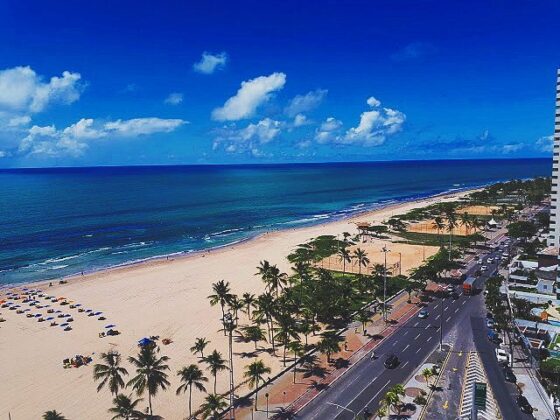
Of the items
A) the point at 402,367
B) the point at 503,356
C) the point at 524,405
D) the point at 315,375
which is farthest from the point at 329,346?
the point at 524,405

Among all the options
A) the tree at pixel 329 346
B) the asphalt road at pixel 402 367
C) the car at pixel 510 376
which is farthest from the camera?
the tree at pixel 329 346

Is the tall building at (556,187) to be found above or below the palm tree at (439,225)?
above

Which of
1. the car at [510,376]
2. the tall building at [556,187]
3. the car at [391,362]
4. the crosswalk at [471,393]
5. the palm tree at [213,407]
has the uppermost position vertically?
the tall building at [556,187]

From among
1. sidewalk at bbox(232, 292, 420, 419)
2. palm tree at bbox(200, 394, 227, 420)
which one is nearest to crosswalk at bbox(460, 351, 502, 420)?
sidewalk at bbox(232, 292, 420, 419)

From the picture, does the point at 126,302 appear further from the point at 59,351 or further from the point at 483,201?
the point at 483,201

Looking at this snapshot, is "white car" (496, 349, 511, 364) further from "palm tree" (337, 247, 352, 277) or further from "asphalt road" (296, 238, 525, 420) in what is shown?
"palm tree" (337, 247, 352, 277)

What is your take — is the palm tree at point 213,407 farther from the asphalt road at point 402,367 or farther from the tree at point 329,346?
the tree at point 329,346

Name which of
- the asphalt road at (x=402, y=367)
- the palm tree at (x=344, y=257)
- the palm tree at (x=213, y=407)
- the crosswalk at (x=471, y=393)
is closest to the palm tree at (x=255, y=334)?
the asphalt road at (x=402, y=367)

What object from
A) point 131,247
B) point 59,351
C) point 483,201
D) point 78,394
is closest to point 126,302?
point 59,351
